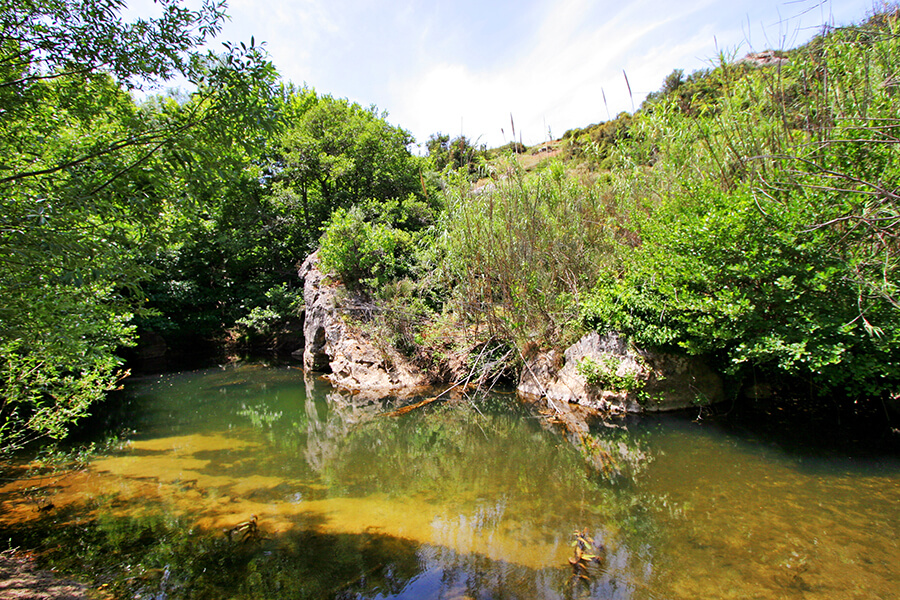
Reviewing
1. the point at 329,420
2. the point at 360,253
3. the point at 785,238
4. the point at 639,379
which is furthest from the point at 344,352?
the point at 785,238

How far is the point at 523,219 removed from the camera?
959 centimetres

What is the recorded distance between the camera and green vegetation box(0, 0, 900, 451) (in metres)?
3.36

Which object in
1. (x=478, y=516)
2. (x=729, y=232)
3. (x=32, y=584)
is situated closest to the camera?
(x=32, y=584)

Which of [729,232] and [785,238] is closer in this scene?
[785,238]

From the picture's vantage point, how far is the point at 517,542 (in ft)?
14.2

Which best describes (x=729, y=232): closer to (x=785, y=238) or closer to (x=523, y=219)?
(x=785, y=238)

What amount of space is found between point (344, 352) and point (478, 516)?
8.72 m

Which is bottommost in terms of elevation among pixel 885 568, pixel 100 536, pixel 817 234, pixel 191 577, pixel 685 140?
pixel 885 568

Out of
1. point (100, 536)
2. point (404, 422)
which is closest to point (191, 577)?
point (100, 536)

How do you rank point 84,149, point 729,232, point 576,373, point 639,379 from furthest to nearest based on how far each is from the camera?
point 576,373, point 639,379, point 729,232, point 84,149

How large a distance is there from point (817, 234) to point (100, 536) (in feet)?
28.8

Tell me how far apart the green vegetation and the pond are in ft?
4.39

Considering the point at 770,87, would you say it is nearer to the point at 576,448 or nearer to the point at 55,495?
the point at 576,448

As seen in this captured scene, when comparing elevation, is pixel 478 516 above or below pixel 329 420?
below
